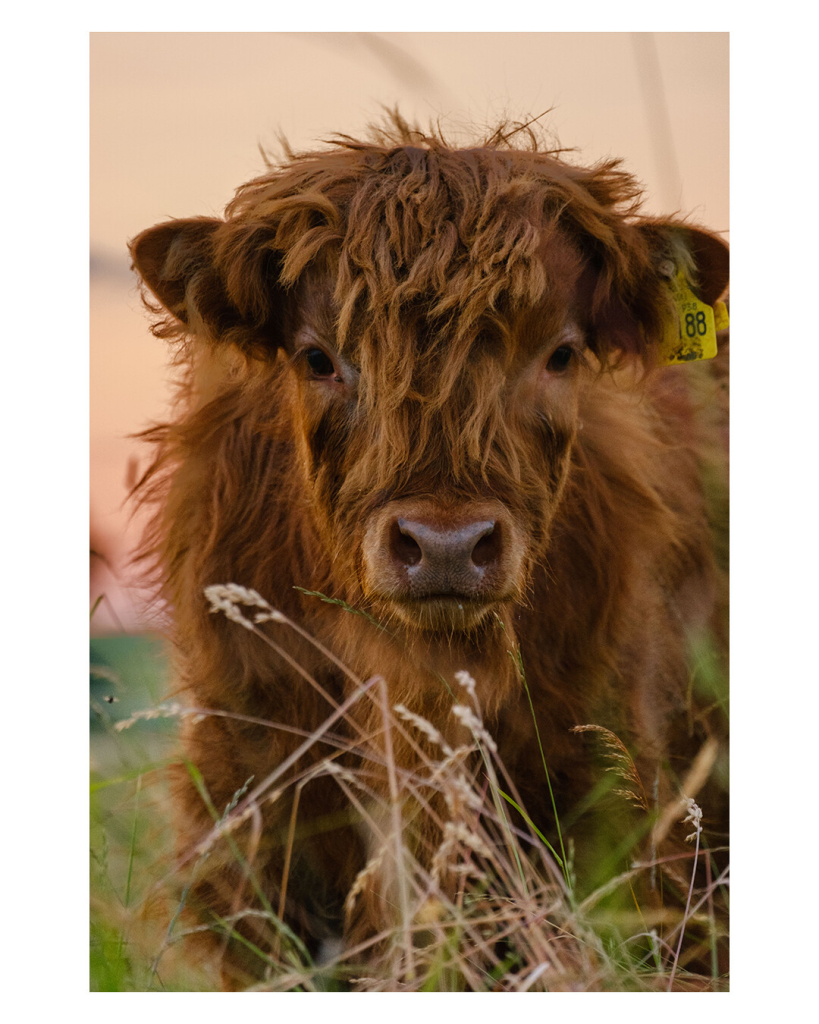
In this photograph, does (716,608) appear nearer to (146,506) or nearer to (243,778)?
(243,778)

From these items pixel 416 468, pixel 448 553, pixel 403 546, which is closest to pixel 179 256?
pixel 416 468

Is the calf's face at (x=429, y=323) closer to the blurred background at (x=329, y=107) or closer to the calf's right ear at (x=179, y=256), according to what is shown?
the calf's right ear at (x=179, y=256)

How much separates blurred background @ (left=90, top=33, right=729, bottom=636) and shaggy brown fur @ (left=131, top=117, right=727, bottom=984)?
0.11 metres

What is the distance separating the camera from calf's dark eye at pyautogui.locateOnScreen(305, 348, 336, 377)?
8.09 feet

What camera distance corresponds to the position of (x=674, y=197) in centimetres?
264

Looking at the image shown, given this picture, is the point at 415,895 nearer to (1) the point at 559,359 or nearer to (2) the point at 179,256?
(1) the point at 559,359

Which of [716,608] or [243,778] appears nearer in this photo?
[243,778]

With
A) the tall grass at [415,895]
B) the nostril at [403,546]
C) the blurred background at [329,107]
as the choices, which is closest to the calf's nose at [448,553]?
the nostril at [403,546]

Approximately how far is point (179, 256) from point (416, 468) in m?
0.79

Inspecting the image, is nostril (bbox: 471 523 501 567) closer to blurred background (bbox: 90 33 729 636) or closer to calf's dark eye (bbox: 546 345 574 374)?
calf's dark eye (bbox: 546 345 574 374)

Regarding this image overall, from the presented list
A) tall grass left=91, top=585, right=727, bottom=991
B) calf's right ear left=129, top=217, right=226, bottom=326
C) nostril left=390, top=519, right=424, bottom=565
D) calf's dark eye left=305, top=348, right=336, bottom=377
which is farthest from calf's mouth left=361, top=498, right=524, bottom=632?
calf's right ear left=129, top=217, right=226, bottom=326
